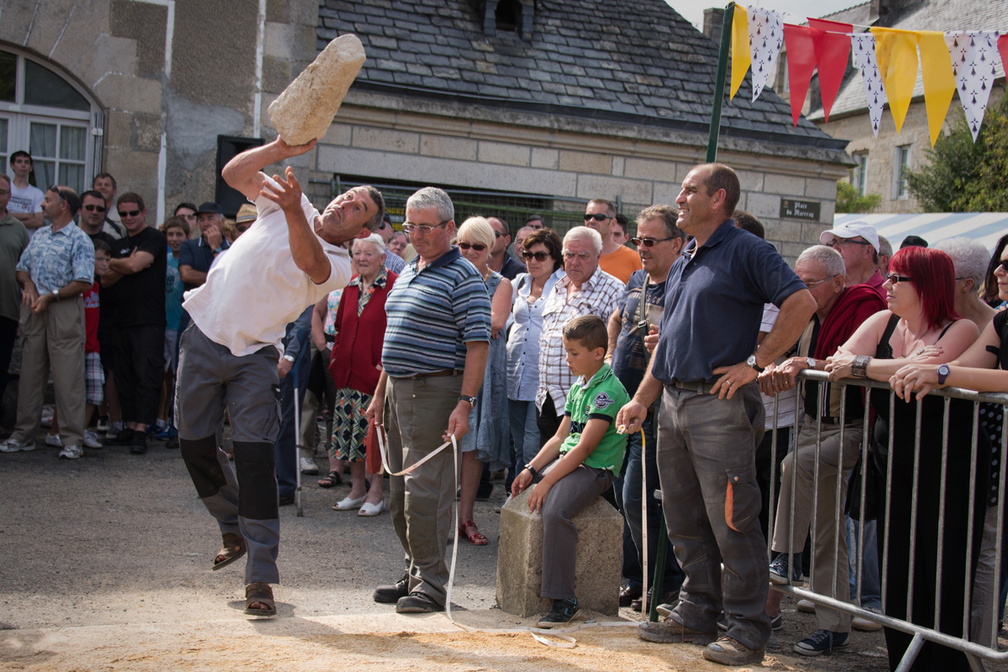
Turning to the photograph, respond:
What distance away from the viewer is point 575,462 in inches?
204

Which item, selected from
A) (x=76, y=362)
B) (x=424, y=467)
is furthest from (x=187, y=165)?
(x=424, y=467)

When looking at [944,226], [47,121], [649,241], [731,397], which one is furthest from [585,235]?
[944,226]

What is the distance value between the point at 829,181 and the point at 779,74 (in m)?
29.3

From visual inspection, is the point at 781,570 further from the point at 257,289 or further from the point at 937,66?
the point at 937,66

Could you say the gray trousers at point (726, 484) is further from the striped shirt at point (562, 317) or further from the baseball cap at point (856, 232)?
the baseball cap at point (856, 232)

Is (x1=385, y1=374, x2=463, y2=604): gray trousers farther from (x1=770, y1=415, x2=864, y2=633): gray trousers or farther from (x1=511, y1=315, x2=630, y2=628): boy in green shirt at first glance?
(x1=770, y1=415, x2=864, y2=633): gray trousers

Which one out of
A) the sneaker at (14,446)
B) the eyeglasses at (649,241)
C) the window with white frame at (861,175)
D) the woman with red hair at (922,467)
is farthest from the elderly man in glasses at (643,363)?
the window with white frame at (861,175)

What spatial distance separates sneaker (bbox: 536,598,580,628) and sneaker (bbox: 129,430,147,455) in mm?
5106

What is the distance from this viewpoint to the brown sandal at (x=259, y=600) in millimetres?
4750

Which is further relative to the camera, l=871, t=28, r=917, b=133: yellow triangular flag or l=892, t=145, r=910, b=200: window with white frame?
l=892, t=145, r=910, b=200: window with white frame

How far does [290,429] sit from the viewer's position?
25.1ft

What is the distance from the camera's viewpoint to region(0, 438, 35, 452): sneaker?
8531 millimetres

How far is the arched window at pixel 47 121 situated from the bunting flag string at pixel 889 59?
742cm

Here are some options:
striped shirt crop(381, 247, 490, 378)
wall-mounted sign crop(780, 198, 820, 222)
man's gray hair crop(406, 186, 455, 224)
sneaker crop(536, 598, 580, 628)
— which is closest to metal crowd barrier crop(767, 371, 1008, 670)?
sneaker crop(536, 598, 580, 628)
